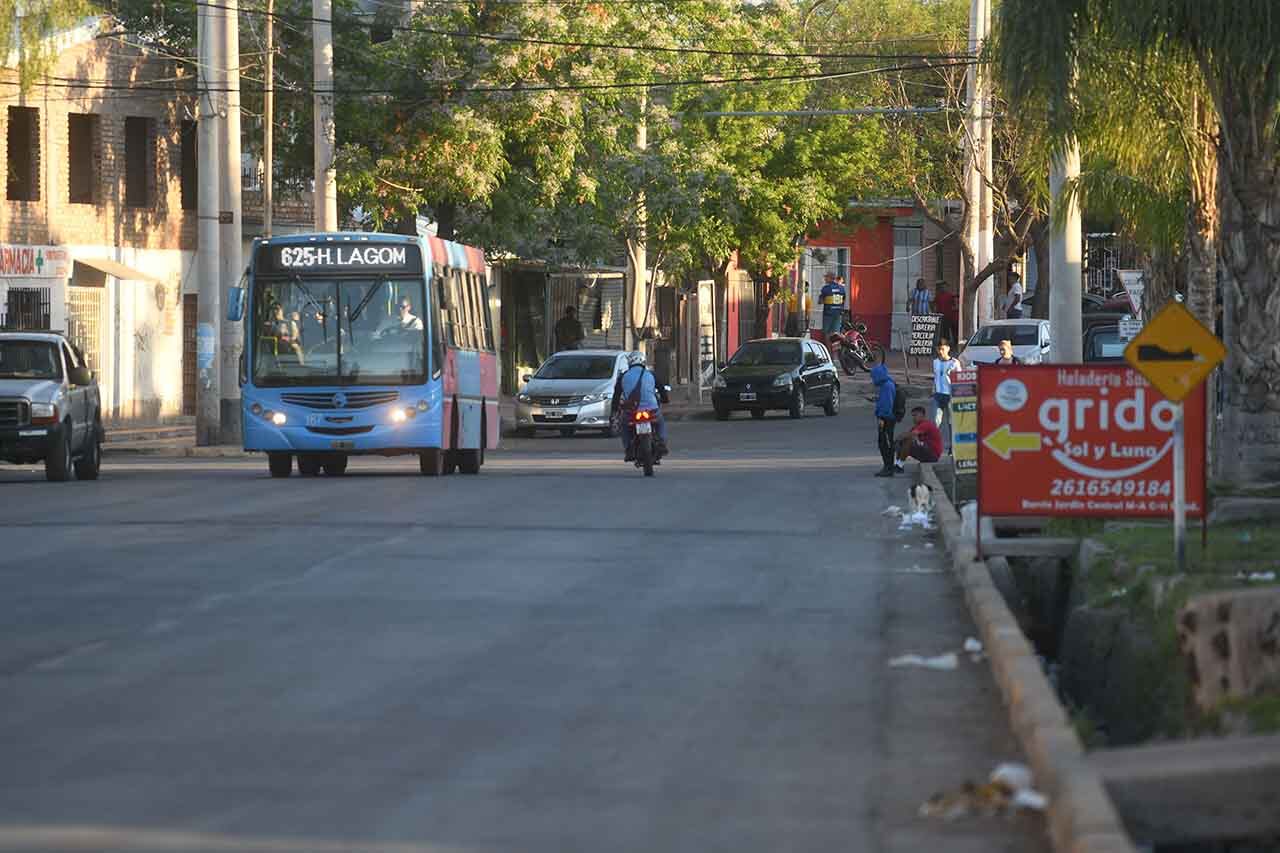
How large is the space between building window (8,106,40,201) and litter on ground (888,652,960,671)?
3368 cm

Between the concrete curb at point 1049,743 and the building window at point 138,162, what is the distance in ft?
114

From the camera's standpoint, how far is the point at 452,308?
29156mm

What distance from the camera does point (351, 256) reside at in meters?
28.0

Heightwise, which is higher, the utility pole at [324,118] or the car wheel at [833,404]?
the utility pole at [324,118]

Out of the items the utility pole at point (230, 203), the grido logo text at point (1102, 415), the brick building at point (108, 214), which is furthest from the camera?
the brick building at point (108, 214)

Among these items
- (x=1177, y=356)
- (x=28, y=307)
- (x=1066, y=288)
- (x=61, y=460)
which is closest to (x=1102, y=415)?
(x=1177, y=356)

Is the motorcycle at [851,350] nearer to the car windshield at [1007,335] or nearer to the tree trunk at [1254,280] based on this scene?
the car windshield at [1007,335]

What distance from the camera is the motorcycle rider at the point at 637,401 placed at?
93.8 ft

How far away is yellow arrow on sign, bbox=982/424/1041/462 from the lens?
14.2 meters

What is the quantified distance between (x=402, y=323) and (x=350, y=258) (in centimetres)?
107

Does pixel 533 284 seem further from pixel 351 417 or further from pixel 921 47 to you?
pixel 351 417

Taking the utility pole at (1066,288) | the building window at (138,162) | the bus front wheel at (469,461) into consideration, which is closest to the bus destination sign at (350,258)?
the bus front wheel at (469,461)

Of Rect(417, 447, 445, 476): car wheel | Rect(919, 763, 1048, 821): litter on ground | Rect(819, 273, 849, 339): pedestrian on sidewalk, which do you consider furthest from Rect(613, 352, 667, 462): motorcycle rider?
Rect(819, 273, 849, 339): pedestrian on sidewalk

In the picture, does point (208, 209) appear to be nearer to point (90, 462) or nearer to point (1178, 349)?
point (90, 462)
